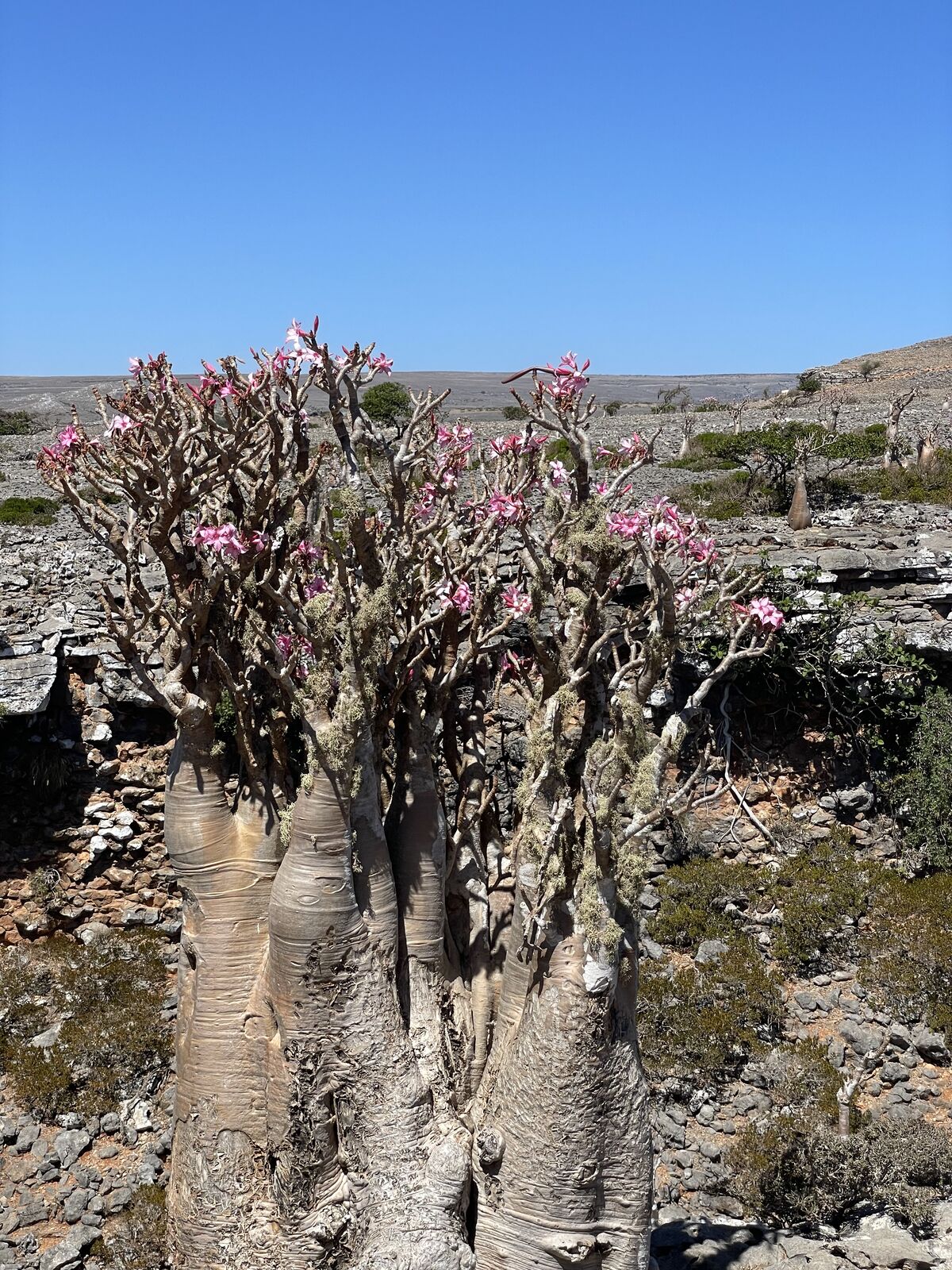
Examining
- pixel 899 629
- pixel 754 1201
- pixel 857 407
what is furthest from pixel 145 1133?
pixel 857 407

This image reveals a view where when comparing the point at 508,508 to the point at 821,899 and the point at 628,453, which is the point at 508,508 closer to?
the point at 628,453

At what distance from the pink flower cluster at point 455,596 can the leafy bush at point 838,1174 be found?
12.3 ft

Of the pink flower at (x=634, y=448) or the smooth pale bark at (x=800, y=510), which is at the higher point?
the pink flower at (x=634, y=448)

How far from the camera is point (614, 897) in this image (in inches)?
145

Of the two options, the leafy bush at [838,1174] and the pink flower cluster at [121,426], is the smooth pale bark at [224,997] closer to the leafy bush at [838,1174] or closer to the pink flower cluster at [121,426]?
the pink flower cluster at [121,426]

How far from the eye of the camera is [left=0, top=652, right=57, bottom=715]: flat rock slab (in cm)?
789

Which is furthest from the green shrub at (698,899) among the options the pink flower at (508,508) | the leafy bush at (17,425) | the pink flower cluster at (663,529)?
the leafy bush at (17,425)

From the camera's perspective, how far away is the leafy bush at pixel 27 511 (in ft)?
47.9

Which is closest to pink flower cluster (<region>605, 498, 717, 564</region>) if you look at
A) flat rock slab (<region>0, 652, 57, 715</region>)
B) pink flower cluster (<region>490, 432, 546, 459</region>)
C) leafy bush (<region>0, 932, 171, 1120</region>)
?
pink flower cluster (<region>490, 432, 546, 459</region>)

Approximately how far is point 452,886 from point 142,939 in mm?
4579

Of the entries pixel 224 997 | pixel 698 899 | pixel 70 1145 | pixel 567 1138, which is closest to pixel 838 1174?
pixel 567 1138

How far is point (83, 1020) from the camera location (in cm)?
691

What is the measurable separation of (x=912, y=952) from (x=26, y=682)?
290 inches

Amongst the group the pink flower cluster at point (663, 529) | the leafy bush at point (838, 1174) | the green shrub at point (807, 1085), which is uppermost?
the pink flower cluster at point (663, 529)
